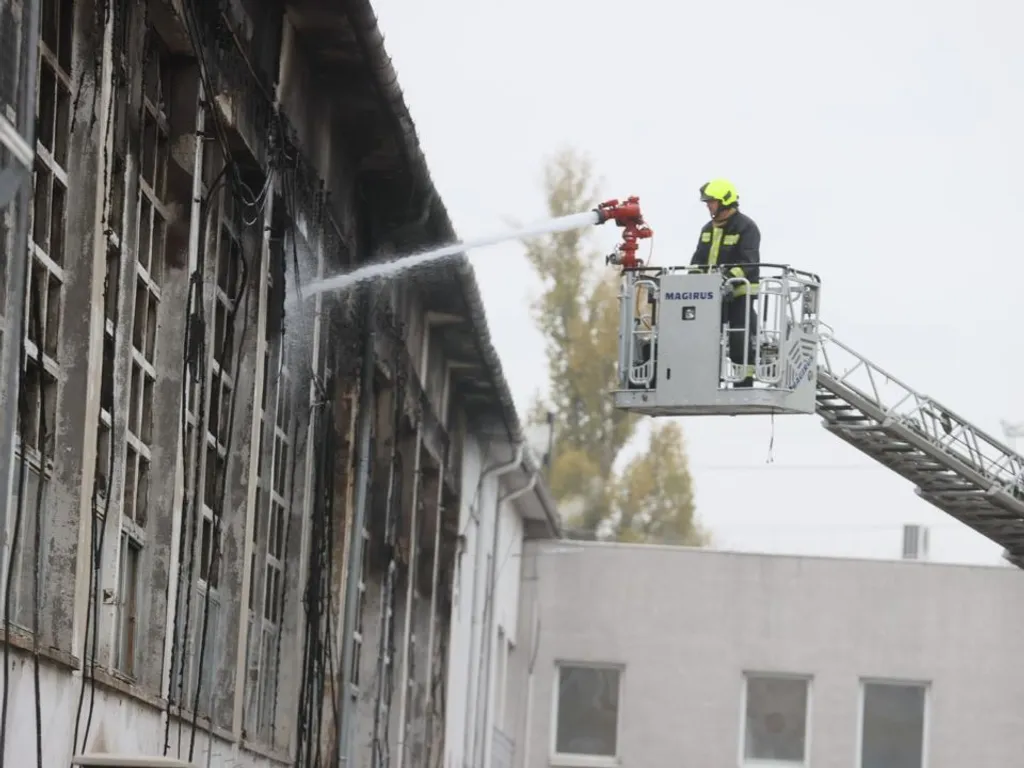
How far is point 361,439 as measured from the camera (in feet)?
51.9

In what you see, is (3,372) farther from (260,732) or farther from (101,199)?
(260,732)

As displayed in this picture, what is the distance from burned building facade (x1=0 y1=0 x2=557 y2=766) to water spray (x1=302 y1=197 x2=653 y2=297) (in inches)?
5.9

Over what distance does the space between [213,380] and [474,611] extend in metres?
13.8

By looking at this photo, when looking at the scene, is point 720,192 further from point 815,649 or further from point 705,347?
point 815,649

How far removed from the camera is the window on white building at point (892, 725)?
97.4 ft

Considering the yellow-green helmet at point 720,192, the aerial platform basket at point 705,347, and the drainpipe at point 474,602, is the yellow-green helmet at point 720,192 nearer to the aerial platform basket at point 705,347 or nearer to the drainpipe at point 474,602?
the aerial platform basket at point 705,347

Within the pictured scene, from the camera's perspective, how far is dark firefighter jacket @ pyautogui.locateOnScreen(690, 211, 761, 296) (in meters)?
16.7

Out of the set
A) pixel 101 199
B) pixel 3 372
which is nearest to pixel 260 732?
pixel 101 199

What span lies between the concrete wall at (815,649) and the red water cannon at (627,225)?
13794 mm

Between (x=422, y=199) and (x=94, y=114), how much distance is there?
6.71 metres

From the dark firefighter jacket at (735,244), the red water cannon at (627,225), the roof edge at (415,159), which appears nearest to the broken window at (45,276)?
the roof edge at (415,159)

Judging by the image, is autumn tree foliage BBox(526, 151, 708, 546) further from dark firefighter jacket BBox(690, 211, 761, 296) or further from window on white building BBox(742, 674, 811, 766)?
dark firefighter jacket BBox(690, 211, 761, 296)

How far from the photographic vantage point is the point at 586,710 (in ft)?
99.1

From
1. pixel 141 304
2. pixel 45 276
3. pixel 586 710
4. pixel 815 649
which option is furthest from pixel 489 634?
pixel 45 276
